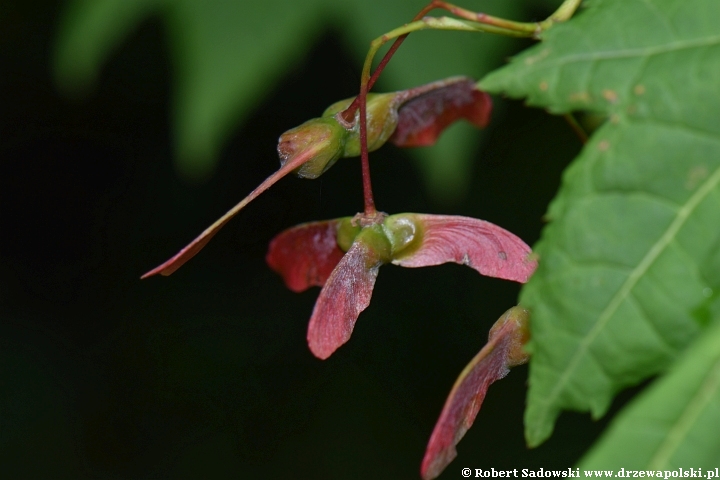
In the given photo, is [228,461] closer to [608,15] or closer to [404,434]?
[404,434]

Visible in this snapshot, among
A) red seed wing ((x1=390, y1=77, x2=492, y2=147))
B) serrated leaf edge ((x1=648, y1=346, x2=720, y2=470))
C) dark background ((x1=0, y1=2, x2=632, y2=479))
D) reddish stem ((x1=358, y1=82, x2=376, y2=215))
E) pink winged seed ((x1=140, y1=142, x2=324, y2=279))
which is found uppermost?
pink winged seed ((x1=140, y1=142, x2=324, y2=279))

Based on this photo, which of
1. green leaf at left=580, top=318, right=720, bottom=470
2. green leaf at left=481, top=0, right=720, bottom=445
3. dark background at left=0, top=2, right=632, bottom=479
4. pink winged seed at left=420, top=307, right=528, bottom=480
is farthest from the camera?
dark background at left=0, top=2, right=632, bottom=479

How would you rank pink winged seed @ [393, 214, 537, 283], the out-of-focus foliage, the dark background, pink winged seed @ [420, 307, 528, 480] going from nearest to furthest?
Result: pink winged seed @ [420, 307, 528, 480], pink winged seed @ [393, 214, 537, 283], the out-of-focus foliage, the dark background

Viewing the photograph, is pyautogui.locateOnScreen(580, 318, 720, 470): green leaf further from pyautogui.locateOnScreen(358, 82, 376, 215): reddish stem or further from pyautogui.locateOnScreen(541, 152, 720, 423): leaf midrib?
pyautogui.locateOnScreen(358, 82, 376, 215): reddish stem

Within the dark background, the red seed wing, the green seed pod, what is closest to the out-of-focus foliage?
the red seed wing

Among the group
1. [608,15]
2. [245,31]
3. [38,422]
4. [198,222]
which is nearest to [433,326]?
[198,222]

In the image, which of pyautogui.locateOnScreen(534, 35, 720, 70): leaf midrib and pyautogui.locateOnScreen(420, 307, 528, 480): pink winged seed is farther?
pyautogui.locateOnScreen(420, 307, 528, 480): pink winged seed
